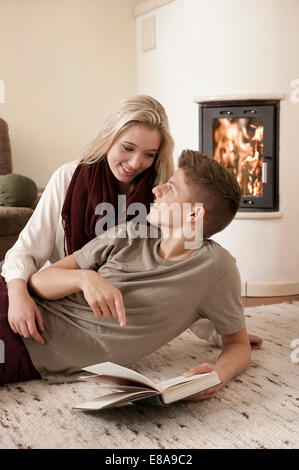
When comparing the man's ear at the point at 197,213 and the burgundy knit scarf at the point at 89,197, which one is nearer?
the man's ear at the point at 197,213

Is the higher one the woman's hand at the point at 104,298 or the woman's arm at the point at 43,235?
the woman's arm at the point at 43,235

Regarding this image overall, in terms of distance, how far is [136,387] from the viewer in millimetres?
1184

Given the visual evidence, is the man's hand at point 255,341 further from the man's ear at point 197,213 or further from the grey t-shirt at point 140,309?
the man's ear at point 197,213

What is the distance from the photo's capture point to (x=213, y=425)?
4.04 feet

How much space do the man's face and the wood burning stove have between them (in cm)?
155

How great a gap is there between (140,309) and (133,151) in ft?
1.61

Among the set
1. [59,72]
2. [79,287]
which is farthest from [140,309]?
[59,72]

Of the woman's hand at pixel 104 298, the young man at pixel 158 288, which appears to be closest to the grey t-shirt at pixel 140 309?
the young man at pixel 158 288

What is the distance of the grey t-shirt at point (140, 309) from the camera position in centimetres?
145

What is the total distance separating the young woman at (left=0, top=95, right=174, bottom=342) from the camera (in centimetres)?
167

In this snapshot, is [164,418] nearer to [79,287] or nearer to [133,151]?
[79,287]
